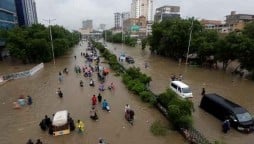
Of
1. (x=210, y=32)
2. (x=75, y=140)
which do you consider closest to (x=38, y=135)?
(x=75, y=140)

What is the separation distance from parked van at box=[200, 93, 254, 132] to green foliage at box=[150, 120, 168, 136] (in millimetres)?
5154

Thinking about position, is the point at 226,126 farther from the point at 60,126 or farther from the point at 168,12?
the point at 168,12

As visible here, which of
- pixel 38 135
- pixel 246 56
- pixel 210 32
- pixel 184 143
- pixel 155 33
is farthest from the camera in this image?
pixel 155 33

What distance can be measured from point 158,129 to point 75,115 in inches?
305

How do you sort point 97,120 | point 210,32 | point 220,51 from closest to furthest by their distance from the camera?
1. point 97,120
2. point 220,51
3. point 210,32

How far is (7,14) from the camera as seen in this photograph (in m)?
62.8

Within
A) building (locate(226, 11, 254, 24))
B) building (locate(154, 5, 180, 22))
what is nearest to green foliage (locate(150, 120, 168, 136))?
building (locate(226, 11, 254, 24))

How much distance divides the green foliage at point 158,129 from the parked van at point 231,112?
5154 millimetres

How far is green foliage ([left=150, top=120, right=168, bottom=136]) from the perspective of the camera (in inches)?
619

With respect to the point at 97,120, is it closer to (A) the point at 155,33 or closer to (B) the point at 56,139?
(B) the point at 56,139

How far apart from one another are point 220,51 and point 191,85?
1151cm

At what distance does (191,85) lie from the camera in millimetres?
29516

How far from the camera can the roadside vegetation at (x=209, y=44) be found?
108ft

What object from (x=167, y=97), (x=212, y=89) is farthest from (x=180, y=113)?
(x=212, y=89)
